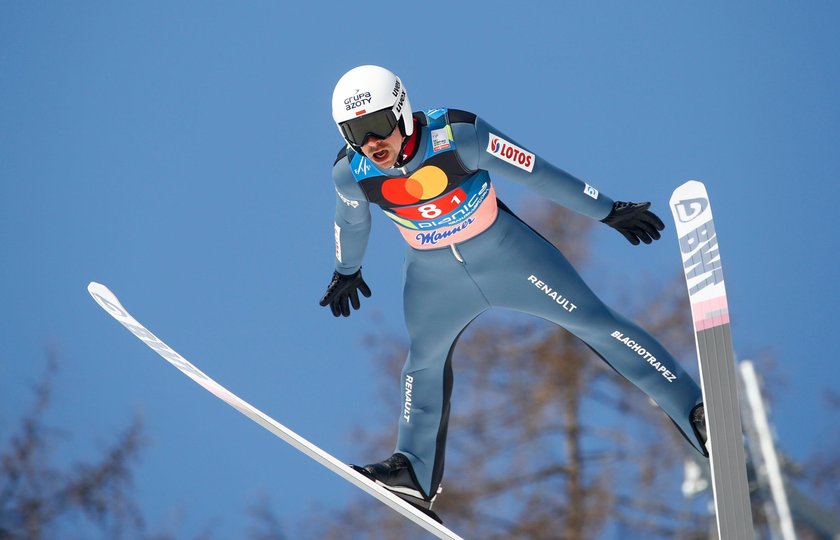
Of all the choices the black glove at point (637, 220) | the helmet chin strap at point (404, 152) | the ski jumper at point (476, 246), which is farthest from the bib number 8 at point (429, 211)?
the black glove at point (637, 220)

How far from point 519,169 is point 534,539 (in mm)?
3753

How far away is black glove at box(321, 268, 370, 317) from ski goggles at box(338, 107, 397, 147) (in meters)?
0.64

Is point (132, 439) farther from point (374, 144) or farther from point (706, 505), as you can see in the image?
point (374, 144)

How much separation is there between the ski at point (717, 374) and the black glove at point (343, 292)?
1.19 meters

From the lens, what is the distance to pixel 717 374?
2.72 meters

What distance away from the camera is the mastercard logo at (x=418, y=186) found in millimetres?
3195

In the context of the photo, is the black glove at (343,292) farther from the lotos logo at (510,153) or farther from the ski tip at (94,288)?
the ski tip at (94,288)

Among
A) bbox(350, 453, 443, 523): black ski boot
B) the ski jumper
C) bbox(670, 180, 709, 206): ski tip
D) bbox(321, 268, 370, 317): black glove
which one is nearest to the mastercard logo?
the ski jumper

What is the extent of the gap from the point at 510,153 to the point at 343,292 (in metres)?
0.74

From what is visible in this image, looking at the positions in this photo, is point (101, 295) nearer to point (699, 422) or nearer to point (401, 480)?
point (401, 480)

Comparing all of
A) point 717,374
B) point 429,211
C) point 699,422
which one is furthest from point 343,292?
point 717,374

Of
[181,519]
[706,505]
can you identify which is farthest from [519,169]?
[181,519]

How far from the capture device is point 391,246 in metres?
10.8

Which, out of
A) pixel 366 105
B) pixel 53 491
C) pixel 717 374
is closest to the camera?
pixel 717 374
